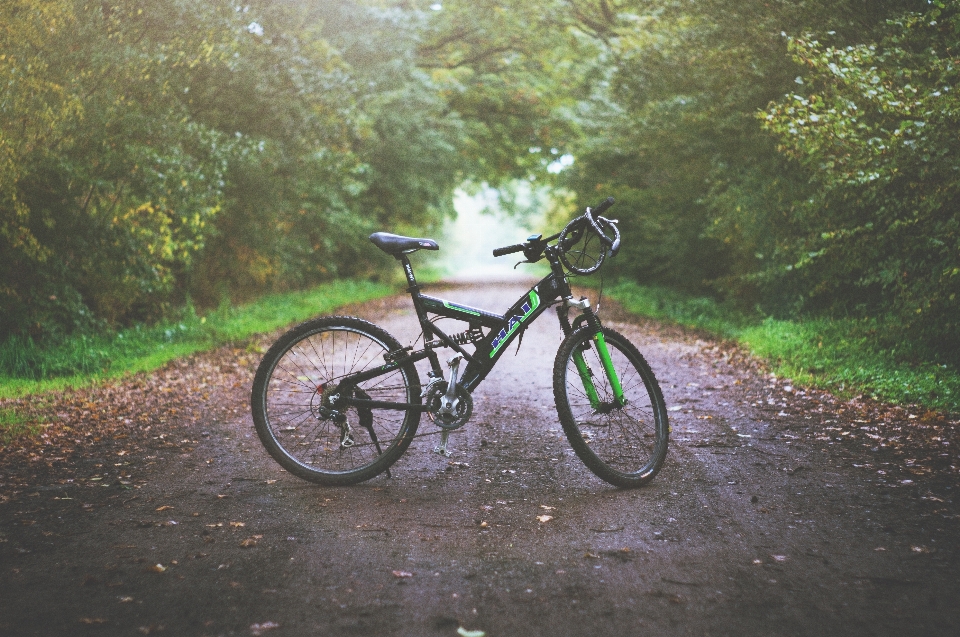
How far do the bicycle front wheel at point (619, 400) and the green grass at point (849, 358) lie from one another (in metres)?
2.91

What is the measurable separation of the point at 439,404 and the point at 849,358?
531 cm

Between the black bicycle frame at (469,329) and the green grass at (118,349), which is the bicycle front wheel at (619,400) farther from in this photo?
the green grass at (118,349)

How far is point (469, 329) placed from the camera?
424cm

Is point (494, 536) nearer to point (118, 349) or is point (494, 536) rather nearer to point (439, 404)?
point (439, 404)

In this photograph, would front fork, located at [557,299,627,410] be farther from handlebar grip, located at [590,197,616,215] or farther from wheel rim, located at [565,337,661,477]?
handlebar grip, located at [590,197,616,215]

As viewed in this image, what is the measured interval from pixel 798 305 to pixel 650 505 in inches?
297

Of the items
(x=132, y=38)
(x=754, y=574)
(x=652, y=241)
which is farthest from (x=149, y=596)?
(x=652, y=241)

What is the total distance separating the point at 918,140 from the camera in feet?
19.7

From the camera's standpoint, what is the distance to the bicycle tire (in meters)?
4.23

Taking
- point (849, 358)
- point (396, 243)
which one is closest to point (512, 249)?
point (396, 243)

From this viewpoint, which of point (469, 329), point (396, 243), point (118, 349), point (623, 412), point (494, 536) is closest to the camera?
point (494, 536)

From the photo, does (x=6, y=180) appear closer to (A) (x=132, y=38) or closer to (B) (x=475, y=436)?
(A) (x=132, y=38)

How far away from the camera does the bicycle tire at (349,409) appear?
4.23 meters

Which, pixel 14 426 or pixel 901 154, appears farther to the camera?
pixel 901 154
